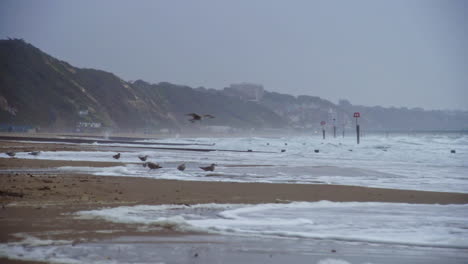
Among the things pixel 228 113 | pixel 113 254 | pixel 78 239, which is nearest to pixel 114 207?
pixel 78 239

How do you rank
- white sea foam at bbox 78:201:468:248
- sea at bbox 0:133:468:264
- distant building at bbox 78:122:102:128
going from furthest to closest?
distant building at bbox 78:122:102:128 → white sea foam at bbox 78:201:468:248 → sea at bbox 0:133:468:264

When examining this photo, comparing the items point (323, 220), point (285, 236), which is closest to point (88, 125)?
point (323, 220)

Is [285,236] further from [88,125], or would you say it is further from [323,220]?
[88,125]

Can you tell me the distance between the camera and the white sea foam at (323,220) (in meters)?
5.97

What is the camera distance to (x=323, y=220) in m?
7.00

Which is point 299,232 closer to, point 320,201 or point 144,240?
point 144,240

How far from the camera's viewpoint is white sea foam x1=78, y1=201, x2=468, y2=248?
19.6ft

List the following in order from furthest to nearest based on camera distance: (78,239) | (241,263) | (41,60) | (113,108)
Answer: (113,108)
(41,60)
(78,239)
(241,263)

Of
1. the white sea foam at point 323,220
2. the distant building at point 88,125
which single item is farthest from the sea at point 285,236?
the distant building at point 88,125

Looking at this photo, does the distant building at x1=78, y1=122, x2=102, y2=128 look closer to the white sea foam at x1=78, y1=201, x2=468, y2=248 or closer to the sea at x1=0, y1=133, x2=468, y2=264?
the white sea foam at x1=78, y1=201, x2=468, y2=248

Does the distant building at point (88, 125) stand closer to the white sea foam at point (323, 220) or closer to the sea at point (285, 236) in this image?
the white sea foam at point (323, 220)

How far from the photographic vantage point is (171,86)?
198250 millimetres

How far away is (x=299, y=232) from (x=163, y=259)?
204cm

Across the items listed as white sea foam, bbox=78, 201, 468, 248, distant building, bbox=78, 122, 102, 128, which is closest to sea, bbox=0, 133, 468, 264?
white sea foam, bbox=78, 201, 468, 248
